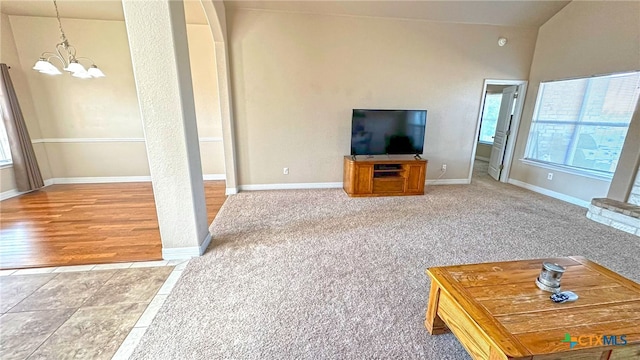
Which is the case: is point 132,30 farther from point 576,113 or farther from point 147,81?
point 576,113

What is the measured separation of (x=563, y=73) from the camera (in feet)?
13.6

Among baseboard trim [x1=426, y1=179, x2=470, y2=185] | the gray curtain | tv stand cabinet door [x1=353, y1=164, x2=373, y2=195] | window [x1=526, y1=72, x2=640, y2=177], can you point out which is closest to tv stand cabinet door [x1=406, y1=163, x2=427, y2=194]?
tv stand cabinet door [x1=353, y1=164, x2=373, y2=195]

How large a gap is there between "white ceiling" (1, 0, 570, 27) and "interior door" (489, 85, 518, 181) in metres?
1.25

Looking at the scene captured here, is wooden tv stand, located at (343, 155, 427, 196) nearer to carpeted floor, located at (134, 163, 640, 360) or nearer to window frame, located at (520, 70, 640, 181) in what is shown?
carpeted floor, located at (134, 163, 640, 360)

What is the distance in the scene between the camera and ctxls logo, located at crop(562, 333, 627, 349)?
107 cm

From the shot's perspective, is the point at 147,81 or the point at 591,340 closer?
the point at 591,340

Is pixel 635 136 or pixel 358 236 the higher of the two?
pixel 635 136

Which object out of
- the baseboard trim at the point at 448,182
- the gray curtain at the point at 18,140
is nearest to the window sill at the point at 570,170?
the baseboard trim at the point at 448,182

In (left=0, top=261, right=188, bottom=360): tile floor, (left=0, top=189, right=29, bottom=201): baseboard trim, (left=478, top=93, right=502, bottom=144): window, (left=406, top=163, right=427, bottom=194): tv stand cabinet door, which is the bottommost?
(left=0, top=261, right=188, bottom=360): tile floor

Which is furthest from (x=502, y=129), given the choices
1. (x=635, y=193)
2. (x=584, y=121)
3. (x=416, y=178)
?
(x=416, y=178)

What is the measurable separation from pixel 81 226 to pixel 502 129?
23.6ft


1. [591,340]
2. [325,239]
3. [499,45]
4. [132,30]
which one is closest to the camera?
[591,340]

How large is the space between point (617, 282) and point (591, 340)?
2.20ft

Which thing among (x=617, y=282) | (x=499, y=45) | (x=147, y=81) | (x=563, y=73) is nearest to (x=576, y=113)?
(x=563, y=73)
